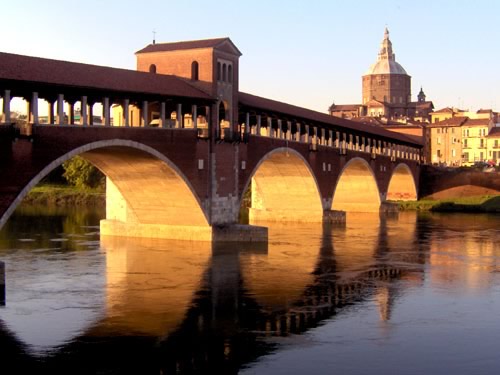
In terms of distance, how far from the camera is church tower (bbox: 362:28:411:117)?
153 m

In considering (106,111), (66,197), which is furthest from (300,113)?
(66,197)

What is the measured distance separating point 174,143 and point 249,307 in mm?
15738

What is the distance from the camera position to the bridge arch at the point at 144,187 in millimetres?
40125

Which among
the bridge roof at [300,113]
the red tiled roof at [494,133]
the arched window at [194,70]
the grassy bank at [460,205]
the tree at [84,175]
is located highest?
the red tiled roof at [494,133]

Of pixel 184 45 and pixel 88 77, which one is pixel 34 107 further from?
pixel 184 45

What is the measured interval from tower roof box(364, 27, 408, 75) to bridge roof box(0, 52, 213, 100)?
11505 centimetres

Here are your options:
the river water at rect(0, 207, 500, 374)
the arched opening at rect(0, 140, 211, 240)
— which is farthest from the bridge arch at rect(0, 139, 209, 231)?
the river water at rect(0, 207, 500, 374)

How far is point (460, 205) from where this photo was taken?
7925 cm

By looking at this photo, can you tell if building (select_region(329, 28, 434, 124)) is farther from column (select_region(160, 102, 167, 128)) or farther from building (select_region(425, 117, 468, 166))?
column (select_region(160, 102, 167, 128))

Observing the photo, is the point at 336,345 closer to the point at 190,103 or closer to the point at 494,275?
the point at 494,275

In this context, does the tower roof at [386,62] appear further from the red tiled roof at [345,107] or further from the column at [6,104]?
the column at [6,104]

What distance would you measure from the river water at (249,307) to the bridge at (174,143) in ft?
7.79

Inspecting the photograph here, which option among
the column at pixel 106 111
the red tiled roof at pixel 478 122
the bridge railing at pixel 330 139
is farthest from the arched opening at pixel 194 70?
the red tiled roof at pixel 478 122

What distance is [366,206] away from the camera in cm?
7725
